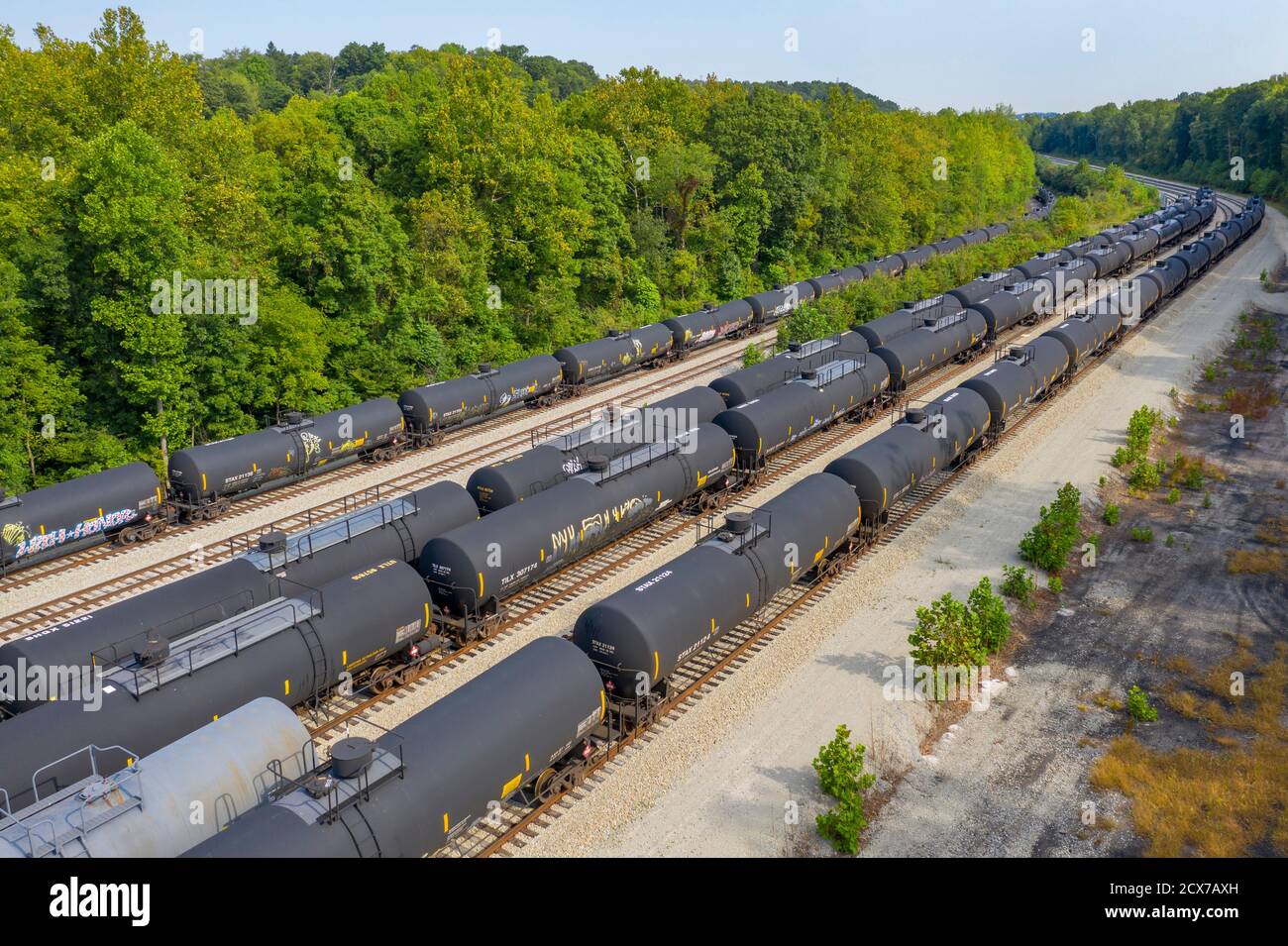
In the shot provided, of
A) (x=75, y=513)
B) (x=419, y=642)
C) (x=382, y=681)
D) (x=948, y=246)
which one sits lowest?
(x=382, y=681)

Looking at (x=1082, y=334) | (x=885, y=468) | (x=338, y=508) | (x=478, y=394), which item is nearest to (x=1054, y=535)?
(x=885, y=468)

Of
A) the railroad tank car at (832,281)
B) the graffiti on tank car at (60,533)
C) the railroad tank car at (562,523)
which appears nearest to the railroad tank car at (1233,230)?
the railroad tank car at (832,281)

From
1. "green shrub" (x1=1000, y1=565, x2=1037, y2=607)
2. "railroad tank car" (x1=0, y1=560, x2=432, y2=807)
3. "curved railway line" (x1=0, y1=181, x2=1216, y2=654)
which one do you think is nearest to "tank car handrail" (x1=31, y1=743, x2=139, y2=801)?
"railroad tank car" (x1=0, y1=560, x2=432, y2=807)

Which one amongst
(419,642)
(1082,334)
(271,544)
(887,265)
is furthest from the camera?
(887,265)

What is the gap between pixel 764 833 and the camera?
56.1 feet

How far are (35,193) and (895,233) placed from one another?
75486mm

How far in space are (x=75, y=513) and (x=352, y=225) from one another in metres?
20.8

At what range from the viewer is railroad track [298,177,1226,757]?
21.0m

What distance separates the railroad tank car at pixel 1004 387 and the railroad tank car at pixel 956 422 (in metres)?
0.42

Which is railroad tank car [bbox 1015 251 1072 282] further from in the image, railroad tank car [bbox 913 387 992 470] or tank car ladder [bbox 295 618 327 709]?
tank car ladder [bbox 295 618 327 709]

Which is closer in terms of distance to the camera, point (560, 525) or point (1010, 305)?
point (560, 525)

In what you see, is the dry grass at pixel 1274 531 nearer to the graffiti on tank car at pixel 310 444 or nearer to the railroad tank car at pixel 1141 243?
the graffiti on tank car at pixel 310 444

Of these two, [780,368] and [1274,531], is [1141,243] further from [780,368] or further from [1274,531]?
[1274,531]

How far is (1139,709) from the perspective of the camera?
2064cm
